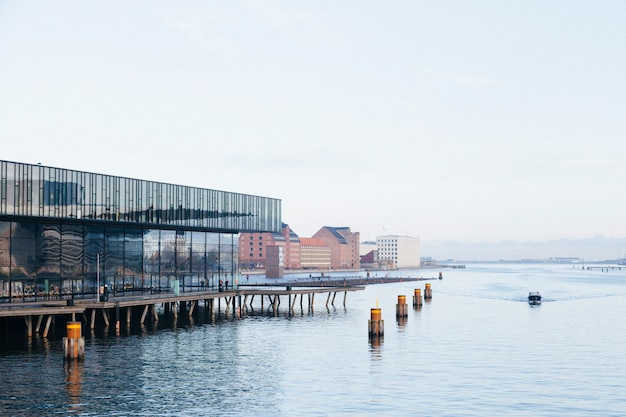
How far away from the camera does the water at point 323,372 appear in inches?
1607

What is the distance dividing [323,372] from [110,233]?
1625 inches

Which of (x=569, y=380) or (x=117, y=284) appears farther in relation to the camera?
(x=117, y=284)

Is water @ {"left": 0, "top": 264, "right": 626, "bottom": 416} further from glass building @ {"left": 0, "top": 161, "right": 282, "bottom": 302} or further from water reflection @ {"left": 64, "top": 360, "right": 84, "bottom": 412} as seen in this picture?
glass building @ {"left": 0, "top": 161, "right": 282, "bottom": 302}

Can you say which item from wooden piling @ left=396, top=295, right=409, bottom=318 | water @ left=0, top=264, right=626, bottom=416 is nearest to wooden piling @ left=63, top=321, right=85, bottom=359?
water @ left=0, top=264, right=626, bottom=416

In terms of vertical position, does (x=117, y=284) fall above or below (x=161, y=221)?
below

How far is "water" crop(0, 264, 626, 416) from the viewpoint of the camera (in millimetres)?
40812

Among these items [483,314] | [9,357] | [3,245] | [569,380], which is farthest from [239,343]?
[483,314]

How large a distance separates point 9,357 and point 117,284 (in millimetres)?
29599

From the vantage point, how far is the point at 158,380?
1890 inches

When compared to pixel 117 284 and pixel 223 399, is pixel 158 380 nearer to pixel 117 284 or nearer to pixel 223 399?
pixel 223 399

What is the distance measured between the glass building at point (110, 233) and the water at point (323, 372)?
392 inches

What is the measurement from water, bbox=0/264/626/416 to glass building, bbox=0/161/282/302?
9963 mm

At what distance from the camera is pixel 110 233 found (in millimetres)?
85438

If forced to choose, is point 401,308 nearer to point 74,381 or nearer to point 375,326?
point 375,326
